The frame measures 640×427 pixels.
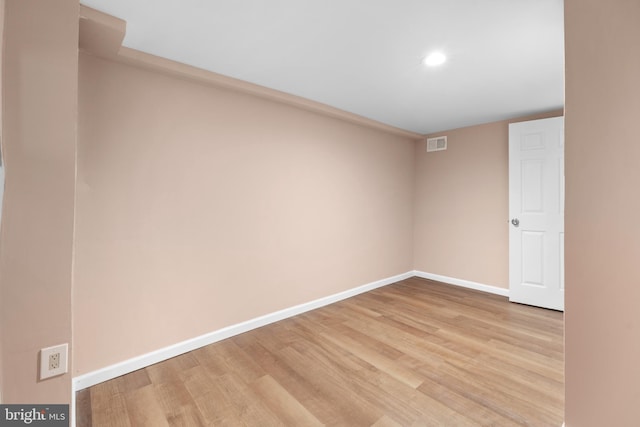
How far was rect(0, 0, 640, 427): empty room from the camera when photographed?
1.20 m

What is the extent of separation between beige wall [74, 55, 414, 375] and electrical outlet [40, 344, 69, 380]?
2.72ft

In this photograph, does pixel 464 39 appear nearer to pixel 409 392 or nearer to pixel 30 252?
pixel 409 392

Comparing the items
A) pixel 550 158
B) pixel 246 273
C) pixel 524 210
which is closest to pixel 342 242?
pixel 246 273

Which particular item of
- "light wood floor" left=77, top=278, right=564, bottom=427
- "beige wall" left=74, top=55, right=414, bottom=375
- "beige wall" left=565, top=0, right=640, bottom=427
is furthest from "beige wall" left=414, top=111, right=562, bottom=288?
"beige wall" left=565, top=0, right=640, bottom=427

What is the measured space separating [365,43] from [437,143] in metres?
2.91

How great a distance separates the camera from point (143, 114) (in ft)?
6.88

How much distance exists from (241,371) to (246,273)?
0.87m

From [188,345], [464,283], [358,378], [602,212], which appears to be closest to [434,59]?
[602,212]

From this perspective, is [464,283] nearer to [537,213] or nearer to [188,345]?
[537,213]

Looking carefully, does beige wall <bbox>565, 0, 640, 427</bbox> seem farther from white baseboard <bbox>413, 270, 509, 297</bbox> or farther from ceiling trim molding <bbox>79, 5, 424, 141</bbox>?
white baseboard <bbox>413, 270, 509, 297</bbox>

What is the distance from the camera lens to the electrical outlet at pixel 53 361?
46.2 inches

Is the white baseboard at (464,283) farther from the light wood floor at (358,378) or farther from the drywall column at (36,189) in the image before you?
the drywall column at (36,189)

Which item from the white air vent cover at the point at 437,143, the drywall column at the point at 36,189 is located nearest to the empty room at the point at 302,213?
the drywall column at the point at 36,189

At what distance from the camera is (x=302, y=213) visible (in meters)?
3.14
